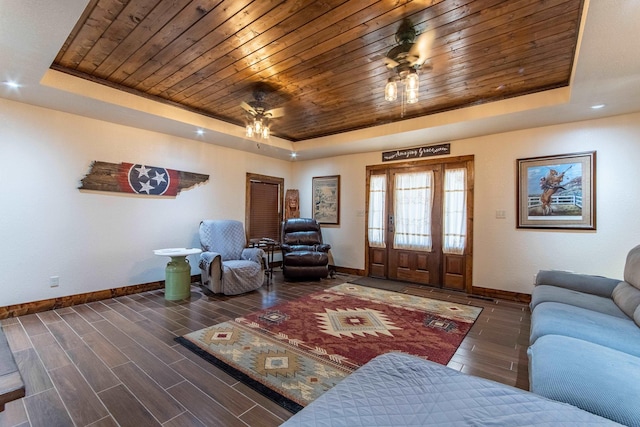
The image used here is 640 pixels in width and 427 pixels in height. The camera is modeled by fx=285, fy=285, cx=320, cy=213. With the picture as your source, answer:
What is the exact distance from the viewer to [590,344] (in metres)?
1.58

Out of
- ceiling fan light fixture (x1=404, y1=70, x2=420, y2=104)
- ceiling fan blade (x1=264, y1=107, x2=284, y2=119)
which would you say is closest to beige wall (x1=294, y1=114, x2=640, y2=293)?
ceiling fan light fixture (x1=404, y1=70, x2=420, y2=104)

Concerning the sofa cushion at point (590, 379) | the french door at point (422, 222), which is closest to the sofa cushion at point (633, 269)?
the sofa cushion at point (590, 379)

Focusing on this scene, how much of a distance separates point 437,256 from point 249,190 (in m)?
3.87

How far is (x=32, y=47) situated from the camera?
2350 millimetres

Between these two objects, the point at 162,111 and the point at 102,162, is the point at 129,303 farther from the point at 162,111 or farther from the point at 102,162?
the point at 162,111

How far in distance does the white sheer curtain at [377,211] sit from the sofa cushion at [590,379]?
4061 millimetres

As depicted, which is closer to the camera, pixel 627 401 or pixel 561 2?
pixel 627 401

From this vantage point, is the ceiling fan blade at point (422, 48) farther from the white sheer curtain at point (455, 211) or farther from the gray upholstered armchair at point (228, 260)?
the gray upholstered armchair at point (228, 260)

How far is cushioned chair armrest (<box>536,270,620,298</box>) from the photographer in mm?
2852

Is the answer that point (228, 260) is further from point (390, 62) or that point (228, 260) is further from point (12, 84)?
point (390, 62)

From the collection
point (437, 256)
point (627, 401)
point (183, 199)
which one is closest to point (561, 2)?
point (627, 401)

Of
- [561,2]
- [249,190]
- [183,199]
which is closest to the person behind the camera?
[561,2]

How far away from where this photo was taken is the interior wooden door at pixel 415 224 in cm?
505

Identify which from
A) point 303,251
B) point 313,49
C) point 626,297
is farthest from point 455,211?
point 313,49
